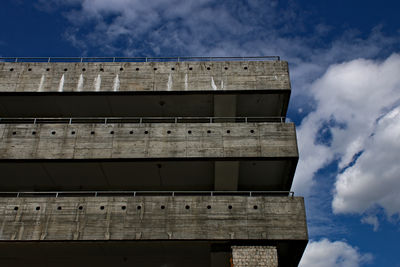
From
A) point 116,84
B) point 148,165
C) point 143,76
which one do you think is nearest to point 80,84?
Answer: point 116,84

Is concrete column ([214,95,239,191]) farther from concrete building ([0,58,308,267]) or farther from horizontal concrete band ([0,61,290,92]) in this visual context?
horizontal concrete band ([0,61,290,92])

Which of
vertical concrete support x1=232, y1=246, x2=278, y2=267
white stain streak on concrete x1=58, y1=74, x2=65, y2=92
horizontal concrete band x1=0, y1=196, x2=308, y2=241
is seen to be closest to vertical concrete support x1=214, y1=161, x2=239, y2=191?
horizontal concrete band x1=0, y1=196, x2=308, y2=241

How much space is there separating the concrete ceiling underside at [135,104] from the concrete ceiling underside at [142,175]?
12.6ft

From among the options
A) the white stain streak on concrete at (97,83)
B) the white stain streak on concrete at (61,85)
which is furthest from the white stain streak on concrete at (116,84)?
the white stain streak on concrete at (61,85)

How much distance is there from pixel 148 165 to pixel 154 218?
368 centimetres

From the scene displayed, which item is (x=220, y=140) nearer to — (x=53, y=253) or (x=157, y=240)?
(x=157, y=240)

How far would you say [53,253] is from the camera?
18516 mm

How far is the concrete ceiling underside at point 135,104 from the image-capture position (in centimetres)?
2134

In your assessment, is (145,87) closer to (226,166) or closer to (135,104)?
(135,104)

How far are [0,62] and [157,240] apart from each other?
1374 cm

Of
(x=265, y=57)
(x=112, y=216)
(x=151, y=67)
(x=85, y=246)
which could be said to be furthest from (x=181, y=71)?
(x=85, y=246)

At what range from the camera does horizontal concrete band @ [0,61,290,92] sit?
21.1 meters

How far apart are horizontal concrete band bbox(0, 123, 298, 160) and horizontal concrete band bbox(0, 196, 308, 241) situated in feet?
7.91

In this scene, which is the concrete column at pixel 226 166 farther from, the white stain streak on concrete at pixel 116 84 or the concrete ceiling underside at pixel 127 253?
the white stain streak on concrete at pixel 116 84
